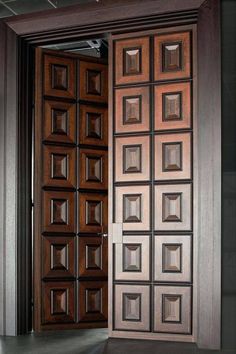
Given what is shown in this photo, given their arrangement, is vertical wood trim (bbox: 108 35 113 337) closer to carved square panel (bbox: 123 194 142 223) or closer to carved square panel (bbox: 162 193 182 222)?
carved square panel (bbox: 123 194 142 223)

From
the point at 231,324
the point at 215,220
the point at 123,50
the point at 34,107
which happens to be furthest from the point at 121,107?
the point at 231,324

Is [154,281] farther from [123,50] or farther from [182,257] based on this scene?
[123,50]

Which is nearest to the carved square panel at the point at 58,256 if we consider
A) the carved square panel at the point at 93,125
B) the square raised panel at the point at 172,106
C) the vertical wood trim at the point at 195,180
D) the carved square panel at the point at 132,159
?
the carved square panel at the point at 132,159

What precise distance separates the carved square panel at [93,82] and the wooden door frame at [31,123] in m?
0.42

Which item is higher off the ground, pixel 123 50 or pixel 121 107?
pixel 123 50

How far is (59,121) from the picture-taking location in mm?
5305

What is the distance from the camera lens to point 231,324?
4914 mm

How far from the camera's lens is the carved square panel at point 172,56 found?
15.5 ft

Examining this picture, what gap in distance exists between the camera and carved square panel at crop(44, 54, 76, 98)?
17.3 feet

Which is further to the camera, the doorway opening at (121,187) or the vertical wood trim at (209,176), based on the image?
the doorway opening at (121,187)

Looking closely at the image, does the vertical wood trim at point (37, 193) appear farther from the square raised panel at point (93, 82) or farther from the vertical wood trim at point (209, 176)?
the vertical wood trim at point (209, 176)

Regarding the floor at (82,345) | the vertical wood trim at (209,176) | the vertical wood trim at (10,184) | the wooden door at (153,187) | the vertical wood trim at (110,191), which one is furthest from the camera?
the vertical wood trim at (10,184)

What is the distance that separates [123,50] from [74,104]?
752 mm

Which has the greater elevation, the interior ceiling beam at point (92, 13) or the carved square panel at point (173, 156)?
the interior ceiling beam at point (92, 13)
